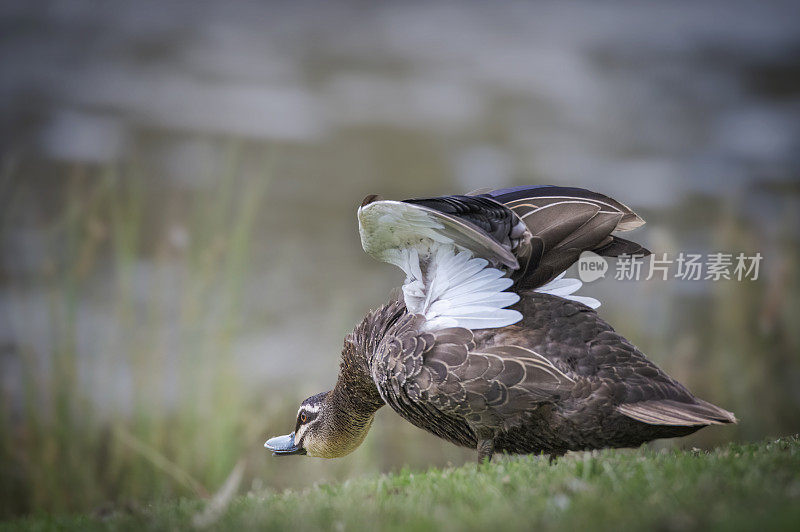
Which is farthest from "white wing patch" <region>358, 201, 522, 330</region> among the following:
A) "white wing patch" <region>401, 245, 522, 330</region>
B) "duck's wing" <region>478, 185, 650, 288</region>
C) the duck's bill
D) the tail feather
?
the duck's bill

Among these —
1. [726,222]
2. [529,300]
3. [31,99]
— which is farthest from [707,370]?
[31,99]

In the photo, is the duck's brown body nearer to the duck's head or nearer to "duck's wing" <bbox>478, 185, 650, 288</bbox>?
"duck's wing" <bbox>478, 185, 650, 288</bbox>

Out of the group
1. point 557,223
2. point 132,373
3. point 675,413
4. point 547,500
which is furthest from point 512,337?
point 132,373

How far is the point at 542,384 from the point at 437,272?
73 cm

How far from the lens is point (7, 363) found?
19.2 feet

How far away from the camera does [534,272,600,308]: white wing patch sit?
11.1ft

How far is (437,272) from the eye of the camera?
10.9 ft

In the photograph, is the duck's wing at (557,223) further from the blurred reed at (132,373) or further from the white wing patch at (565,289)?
the blurred reed at (132,373)

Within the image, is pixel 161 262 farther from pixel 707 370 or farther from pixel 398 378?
pixel 707 370

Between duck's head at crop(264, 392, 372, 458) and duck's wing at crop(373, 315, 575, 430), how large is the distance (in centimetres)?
96

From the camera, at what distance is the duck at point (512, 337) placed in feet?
9.70

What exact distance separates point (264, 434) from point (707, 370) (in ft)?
13.8

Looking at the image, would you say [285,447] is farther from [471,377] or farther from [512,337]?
[512,337]

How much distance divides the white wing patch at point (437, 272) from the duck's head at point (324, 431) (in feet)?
3.46
